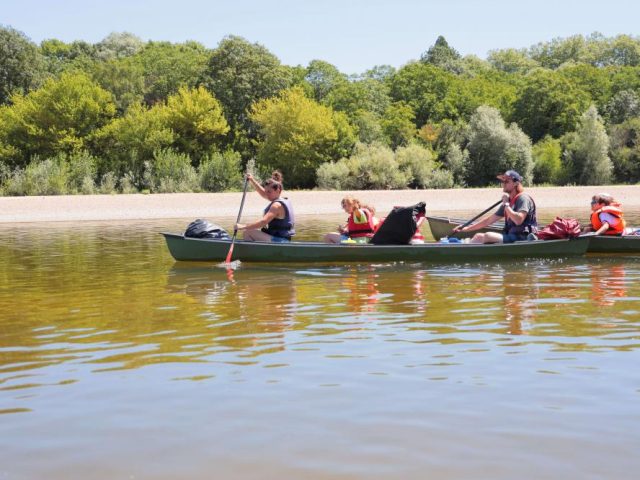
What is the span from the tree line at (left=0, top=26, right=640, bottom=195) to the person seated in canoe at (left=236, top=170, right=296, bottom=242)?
74.6 feet

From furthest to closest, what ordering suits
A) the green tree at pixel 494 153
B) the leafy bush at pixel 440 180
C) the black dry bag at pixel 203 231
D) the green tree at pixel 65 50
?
the green tree at pixel 65 50 < the green tree at pixel 494 153 < the leafy bush at pixel 440 180 < the black dry bag at pixel 203 231

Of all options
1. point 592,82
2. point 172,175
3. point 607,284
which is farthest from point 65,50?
point 607,284

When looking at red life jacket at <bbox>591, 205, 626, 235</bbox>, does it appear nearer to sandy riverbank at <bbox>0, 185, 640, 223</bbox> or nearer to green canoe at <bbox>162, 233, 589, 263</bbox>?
green canoe at <bbox>162, 233, 589, 263</bbox>

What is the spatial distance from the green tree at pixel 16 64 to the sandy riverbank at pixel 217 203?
32.4 m

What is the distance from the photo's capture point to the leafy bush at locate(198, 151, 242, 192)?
38406 millimetres

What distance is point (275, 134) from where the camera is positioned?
43656 millimetres

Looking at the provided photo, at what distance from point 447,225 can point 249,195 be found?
1744cm

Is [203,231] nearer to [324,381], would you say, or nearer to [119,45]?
[324,381]

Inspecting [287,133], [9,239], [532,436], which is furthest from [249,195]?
[532,436]

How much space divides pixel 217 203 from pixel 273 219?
62.1 ft

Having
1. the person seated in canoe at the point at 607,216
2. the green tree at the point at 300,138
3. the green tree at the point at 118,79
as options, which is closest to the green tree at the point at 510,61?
the green tree at the point at 118,79

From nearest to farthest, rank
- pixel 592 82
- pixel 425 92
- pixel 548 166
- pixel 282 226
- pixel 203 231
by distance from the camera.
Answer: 1. pixel 282 226
2. pixel 203 231
3. pixel 548 166
4. pixel 592 82
5. pixel 425 92

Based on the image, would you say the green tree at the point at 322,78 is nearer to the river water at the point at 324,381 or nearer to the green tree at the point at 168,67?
the green tree at the point at 168,67

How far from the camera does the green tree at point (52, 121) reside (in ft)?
138
